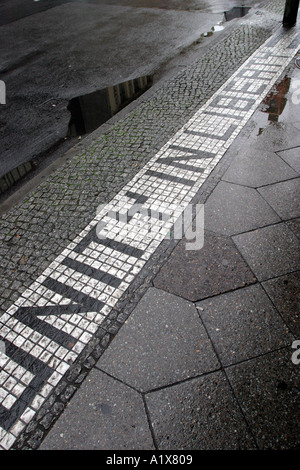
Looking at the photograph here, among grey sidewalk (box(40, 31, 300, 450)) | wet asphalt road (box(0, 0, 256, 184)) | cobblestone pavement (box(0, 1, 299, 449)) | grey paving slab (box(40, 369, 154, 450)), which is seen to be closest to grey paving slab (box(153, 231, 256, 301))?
grey sidewalk (box(40, 31, 300, 450))

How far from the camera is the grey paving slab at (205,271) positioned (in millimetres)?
3566

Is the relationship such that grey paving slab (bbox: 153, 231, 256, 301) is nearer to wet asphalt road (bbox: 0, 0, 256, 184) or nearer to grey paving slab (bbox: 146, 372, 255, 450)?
grey paving slab (bbox: 146, 372, 255, 450)

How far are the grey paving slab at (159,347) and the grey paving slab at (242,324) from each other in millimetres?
106

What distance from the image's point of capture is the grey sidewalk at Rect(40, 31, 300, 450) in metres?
2.63

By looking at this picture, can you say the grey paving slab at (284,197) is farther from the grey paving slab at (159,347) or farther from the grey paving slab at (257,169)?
the grey paving slab at (159,347)

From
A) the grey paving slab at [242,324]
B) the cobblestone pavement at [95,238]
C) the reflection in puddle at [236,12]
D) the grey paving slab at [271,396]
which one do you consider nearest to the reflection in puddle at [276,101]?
the cobblestone pavement at [95,238]

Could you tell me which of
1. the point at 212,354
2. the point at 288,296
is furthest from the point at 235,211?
the point at 212,354

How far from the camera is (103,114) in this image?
7.04 metres

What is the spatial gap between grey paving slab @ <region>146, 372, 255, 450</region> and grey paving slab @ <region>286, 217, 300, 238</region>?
2.00 meters

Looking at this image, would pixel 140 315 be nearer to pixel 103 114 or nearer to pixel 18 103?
pixel 103 114

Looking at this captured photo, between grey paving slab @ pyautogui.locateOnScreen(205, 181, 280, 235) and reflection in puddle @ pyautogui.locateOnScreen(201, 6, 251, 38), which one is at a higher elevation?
reflection in puddle @ pyautogui.locateOnScreen(201, 6, 251, 38)

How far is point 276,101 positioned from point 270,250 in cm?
399
